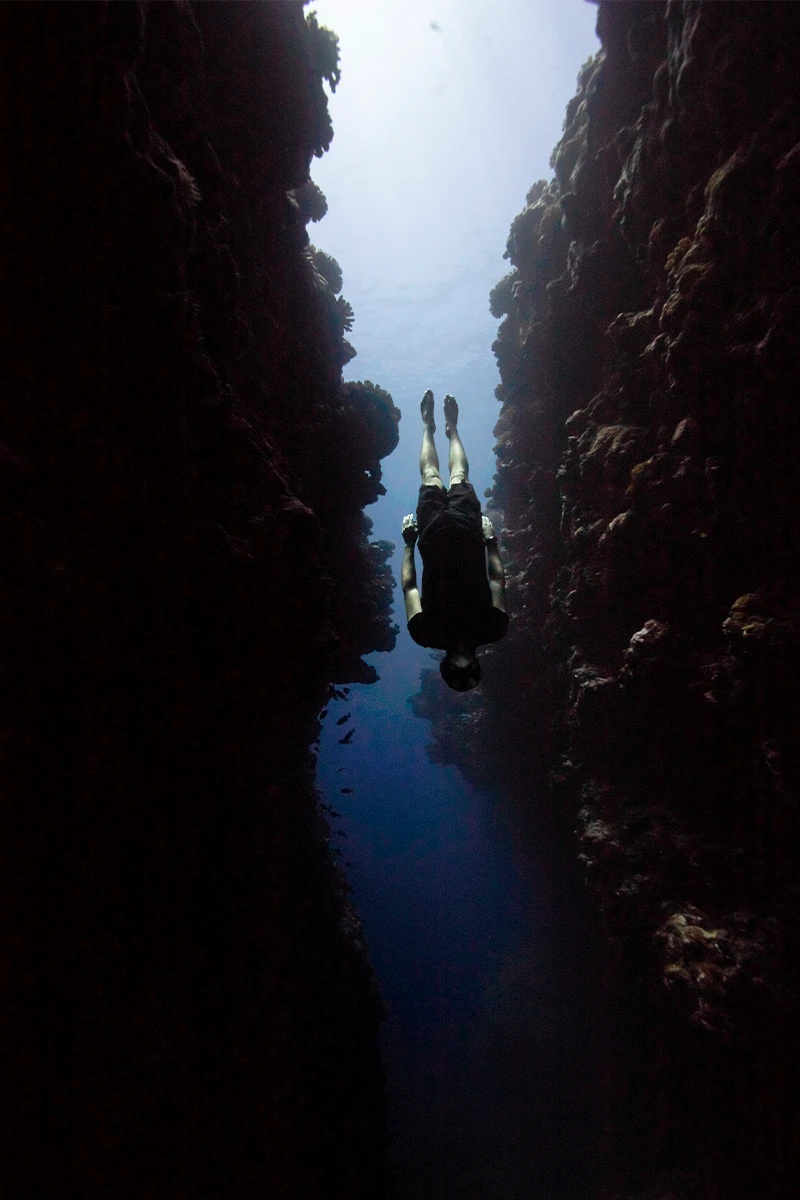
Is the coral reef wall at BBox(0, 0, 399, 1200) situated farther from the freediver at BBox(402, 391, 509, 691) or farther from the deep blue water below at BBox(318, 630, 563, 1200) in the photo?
the deep blue water below at BBox(318, 630, 563, 1200)

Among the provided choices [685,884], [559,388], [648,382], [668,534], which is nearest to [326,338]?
Result: [559,388]

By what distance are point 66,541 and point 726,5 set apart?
787cm

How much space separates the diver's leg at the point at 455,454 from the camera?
6.33m

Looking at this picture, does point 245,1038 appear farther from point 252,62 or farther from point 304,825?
point 252,62

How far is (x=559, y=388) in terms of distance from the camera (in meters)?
10.3

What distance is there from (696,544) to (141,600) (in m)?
A: 6.10

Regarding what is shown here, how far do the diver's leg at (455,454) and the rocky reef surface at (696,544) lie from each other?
2.05m

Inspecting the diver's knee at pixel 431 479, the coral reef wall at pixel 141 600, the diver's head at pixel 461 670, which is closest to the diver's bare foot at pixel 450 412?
the diver's knee at pixel 431 479

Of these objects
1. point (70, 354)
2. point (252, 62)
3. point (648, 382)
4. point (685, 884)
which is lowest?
point (685, 884)

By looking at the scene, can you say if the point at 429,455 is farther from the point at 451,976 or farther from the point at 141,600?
the point at 451,976

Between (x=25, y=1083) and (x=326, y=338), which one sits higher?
(x=326, y=338)

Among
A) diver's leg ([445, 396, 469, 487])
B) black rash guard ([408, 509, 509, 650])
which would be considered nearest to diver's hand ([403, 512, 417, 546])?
black rash guard ([408, 509, 509, 650])

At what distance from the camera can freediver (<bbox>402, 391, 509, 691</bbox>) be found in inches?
204

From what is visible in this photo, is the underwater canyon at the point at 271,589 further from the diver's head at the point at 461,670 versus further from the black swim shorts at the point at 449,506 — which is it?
the black swim shorts at the point at 449,506
